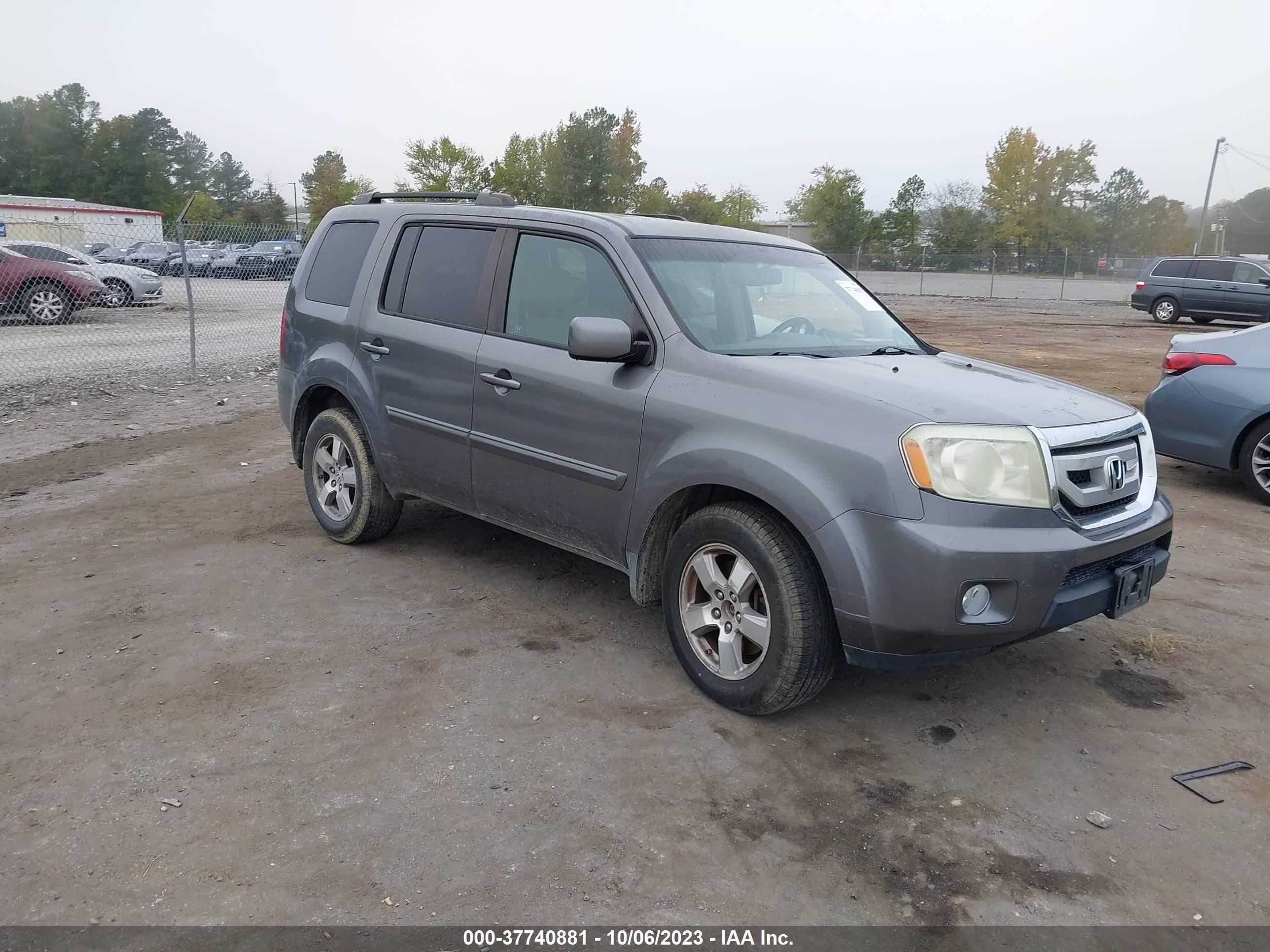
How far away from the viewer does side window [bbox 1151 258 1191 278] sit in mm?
25750

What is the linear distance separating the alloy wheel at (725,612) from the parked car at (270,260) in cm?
1752

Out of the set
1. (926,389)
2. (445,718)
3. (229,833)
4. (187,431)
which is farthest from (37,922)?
(187,431)

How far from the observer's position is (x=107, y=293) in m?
19.6

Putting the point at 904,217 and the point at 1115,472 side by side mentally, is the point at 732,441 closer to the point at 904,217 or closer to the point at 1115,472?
the point at 1115,472

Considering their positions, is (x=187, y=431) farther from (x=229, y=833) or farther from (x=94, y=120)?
(x=94, y=120)

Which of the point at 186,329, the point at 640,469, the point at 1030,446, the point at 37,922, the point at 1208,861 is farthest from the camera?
the point at 186,329

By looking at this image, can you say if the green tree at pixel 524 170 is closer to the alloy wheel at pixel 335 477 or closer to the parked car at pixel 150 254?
the parked car at pixel 150 254

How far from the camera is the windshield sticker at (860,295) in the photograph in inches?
197

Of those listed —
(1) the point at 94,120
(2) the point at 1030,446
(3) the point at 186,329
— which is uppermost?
(1) the point at 94,120

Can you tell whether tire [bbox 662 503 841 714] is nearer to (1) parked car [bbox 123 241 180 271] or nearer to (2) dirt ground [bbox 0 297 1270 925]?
(2) dirt ground [bbox 0 297 1270 925]

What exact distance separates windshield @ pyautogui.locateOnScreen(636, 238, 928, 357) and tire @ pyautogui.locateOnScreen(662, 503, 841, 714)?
769 millimetres

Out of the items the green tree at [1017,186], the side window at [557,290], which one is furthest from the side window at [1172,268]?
the green tree at [1017,186]

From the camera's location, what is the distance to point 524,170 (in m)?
62.4

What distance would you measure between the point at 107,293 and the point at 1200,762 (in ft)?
68.2
